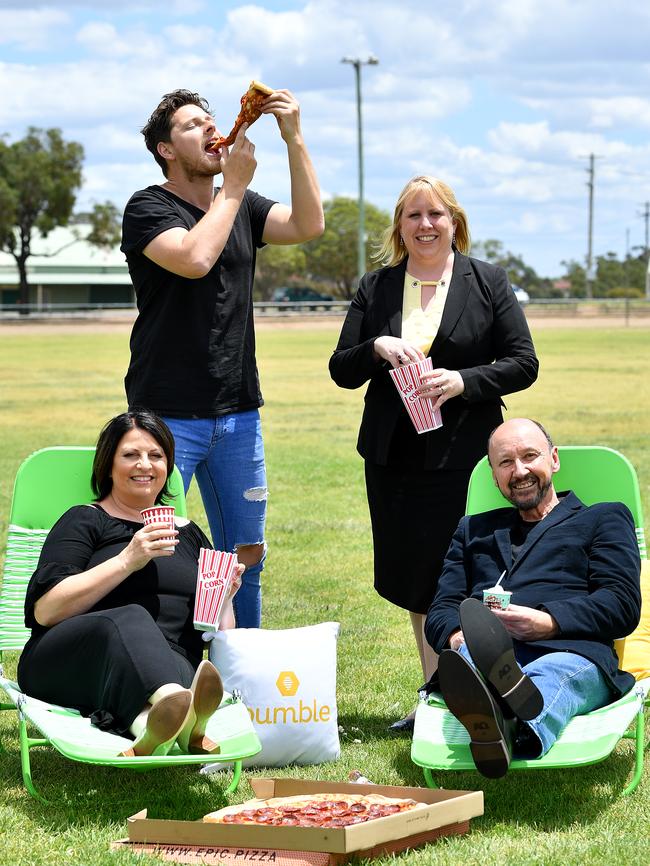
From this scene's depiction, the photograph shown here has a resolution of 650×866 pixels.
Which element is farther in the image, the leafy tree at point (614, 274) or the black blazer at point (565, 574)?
the leafy tree at point (614, 274)

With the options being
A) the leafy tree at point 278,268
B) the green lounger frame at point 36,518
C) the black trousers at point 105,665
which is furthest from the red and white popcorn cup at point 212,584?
the leafy tree at point 278,268

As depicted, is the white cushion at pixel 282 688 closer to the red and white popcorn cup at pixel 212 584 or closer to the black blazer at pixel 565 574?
the red and white popcorn cup at pixel 212 584

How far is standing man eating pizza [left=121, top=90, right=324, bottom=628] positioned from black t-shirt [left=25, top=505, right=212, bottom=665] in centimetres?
44

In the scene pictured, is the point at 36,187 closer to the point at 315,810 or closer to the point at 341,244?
the point at 341,244

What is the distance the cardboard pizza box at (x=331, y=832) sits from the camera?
11.6 ft

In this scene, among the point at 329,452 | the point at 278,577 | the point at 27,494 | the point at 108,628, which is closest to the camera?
the point at 108,628

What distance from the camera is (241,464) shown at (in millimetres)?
5000

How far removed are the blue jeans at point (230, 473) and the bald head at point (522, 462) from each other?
98 cm

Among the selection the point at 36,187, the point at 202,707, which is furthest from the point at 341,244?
the point at 202,707

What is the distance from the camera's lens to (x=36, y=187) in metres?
62.1

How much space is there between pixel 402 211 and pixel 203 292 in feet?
2.79

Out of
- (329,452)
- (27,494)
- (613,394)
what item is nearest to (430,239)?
(27,494)

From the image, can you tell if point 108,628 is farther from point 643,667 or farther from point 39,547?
point 643,667

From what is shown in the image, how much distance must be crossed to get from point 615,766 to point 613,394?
53.6ft
